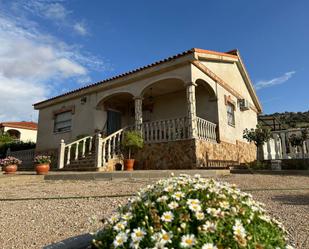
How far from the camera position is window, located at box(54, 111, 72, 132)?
14959mm

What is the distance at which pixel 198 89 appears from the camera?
41.8 ft

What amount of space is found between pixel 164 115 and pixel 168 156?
351 cm

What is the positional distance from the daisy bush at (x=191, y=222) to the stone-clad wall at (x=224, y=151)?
7.95 meters

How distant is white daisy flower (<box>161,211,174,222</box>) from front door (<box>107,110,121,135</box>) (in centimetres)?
1271

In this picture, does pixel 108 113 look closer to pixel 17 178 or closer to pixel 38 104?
pixel 38 104

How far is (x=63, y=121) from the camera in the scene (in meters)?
15.3

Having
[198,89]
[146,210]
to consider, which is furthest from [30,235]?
[198,89]

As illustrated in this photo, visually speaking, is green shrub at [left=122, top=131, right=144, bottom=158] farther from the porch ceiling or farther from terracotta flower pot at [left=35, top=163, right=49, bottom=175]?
terracotta flower pot at [left=35, top=163, right=49, bottom=175]

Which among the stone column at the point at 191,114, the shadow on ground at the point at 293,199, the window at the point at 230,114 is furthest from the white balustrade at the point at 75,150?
the shadow on ground at the point at 293,199

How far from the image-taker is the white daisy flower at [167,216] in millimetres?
1575

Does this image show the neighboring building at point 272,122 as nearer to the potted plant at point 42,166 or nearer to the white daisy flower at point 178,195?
the potted plant at point 42,166

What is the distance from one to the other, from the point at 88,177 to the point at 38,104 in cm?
1027

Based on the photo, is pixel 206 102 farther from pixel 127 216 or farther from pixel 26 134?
pixel 26 134

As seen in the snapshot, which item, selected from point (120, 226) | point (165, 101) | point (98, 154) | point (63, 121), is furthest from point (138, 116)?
point (120, 226)
